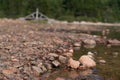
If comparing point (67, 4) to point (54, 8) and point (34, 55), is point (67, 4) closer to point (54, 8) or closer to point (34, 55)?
point (54, 8)

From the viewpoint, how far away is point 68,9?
2601 inches

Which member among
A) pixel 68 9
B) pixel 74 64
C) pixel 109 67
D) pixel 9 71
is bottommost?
pixel 68 9

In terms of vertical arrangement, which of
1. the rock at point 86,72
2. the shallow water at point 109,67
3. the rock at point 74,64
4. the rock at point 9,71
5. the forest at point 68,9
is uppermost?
the rock at point 9,71

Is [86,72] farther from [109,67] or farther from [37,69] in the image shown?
[37,69]

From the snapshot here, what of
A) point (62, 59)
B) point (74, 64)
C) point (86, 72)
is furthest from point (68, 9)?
point (86, 72)

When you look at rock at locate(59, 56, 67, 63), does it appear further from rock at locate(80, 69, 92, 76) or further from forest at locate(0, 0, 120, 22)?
forest at locate(0, 0, 120, 22)

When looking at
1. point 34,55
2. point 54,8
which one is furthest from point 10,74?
Result: point 54,8

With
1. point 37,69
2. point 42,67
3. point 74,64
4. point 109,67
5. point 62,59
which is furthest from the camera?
point 109,67

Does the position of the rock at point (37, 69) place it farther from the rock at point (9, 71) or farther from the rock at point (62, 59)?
the rock at point (62, 59)

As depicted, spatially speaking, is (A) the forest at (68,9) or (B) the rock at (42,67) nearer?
(B) the rock at (42,67)

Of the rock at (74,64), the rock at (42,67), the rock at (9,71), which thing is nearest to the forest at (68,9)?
the rock at (74,64)

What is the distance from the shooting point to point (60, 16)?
62.9 metres

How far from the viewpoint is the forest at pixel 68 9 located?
196 ft

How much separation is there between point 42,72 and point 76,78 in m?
1.30
